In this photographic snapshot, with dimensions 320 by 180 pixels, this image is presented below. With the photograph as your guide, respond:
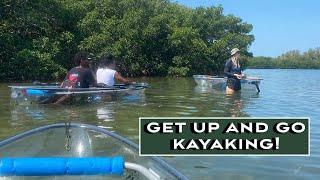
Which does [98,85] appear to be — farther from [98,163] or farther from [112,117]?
[98,163]

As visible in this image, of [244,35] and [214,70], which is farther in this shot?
[244,35]

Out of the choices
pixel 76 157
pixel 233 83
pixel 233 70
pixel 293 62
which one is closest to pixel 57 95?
pixel 233 70

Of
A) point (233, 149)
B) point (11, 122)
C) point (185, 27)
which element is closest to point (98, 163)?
point (233, 149)

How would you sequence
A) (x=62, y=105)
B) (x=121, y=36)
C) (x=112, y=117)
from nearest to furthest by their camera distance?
(x=112, y=117) < (x=62, y=105) < (x=121, y=36)

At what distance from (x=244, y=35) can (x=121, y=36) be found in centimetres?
2026

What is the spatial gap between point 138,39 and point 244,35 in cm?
1777

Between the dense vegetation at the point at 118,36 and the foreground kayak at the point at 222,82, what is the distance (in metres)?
10.7

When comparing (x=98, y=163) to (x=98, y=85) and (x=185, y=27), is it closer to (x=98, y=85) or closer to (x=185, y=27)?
(x=98, y=85)

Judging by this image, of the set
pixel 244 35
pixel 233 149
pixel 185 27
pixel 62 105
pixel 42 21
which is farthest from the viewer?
pixel 244 35

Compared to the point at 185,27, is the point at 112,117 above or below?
below

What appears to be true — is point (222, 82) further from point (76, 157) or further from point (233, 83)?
point (76, 157)

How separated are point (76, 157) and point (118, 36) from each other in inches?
1234

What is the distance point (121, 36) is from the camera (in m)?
35.7

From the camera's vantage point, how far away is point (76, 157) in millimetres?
4438
